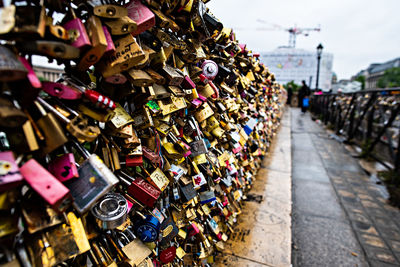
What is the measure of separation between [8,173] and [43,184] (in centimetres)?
8

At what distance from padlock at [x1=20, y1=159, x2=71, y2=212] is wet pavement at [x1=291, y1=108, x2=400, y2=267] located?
7.88 feet

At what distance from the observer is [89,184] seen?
0.75 metres

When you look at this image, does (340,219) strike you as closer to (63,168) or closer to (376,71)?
(63,168)

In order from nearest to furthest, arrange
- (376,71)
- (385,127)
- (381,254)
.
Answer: (381,254)
(385,127)
(376,71)

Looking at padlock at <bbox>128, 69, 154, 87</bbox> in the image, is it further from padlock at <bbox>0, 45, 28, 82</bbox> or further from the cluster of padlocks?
padlock at <bbox>0, 45, 28, 82</bbox>

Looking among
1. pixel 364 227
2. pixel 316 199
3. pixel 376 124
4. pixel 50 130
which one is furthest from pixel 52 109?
pixel 376 124

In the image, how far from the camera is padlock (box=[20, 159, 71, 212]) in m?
0.61

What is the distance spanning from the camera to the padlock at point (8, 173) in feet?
1.82

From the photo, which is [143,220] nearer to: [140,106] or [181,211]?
[181,211]

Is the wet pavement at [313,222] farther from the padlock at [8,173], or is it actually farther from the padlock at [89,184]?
the padlock at [8,173]

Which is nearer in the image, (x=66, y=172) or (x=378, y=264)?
(x=66, y=172)

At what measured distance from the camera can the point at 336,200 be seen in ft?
12.5

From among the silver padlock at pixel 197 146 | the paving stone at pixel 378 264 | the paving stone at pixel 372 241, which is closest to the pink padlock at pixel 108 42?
the silver padlock at pixel 197 146

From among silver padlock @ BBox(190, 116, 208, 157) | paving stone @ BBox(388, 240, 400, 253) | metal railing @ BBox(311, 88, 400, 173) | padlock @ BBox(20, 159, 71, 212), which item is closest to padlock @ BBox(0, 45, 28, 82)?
padlock @ BBox(20, 159, 71, 212)
